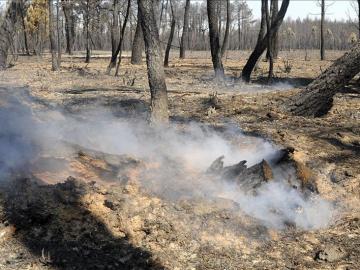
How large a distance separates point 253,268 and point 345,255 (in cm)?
87

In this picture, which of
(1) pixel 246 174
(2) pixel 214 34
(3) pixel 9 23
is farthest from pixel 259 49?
(1) pixel 246 174

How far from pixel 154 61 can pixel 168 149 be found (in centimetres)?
140

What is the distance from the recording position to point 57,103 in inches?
363

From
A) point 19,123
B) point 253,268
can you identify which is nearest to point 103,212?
point 253,268

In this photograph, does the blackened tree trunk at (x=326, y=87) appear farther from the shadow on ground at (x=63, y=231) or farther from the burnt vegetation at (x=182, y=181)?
the shadow on ground at (x=63, y=231)

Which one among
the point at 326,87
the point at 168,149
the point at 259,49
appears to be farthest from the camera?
the point at 259,49

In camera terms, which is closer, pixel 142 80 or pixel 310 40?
pixel 142 80

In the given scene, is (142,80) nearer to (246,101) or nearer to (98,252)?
(246,101)

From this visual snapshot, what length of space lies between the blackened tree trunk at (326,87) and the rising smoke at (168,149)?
1.58 meters

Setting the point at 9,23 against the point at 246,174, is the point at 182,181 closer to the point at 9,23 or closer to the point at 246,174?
the point at 246,174

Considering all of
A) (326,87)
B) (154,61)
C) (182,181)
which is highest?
(154,61)

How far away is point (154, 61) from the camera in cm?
681

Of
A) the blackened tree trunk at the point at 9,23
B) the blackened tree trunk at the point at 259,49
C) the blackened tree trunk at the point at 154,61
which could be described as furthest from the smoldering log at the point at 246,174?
the blackened tree trunk at the point at 9,23

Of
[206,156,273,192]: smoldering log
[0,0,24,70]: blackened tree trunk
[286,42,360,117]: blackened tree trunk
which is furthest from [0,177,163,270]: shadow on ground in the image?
[0,0,24,70]: blackened tree trunk
